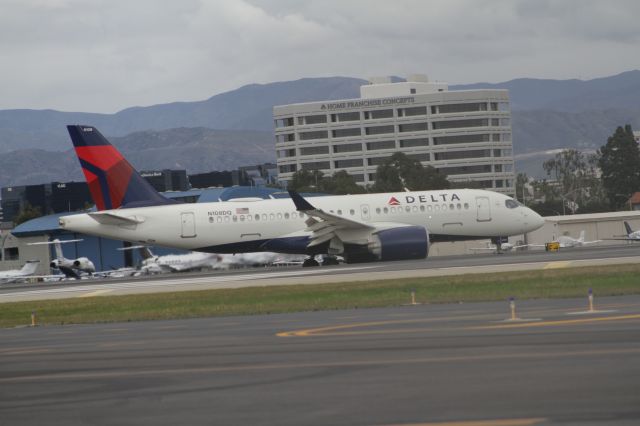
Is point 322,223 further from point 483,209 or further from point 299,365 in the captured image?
point 299,365

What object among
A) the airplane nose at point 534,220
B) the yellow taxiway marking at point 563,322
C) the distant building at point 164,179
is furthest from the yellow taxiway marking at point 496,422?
the distant building at point 164,179

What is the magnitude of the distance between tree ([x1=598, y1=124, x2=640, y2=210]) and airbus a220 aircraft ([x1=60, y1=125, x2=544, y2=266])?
94421 millimetres

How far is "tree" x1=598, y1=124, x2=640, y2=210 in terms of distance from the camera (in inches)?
5714

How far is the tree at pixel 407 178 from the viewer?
130 m

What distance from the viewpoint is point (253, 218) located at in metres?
53.5

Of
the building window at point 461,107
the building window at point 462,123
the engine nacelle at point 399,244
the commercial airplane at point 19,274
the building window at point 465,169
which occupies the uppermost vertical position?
the building window at point 461,107

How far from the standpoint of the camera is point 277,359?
761 inches

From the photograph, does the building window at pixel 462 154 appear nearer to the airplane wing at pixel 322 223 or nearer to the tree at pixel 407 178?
the tree at pixel 407 178

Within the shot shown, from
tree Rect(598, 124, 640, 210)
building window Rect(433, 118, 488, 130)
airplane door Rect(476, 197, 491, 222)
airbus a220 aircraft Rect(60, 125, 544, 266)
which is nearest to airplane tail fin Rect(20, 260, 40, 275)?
airbus a220 aircraft Rect(60, 125, 544, 266)

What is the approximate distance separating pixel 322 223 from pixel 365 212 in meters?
3.11

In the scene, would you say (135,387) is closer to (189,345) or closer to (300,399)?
(300,399)

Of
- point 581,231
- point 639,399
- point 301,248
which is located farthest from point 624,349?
point 581,231

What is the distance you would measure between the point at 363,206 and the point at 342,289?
18.0 meters

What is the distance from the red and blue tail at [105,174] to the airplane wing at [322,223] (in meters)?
8.33
